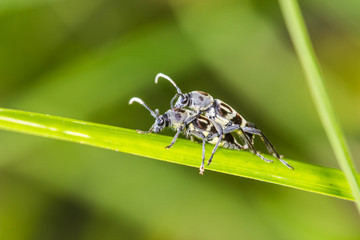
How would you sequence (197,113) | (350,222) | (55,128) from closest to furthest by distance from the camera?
(55,128)
(197,113)
(350,222)

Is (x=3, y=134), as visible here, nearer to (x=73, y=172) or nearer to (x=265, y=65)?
(x=73, y=172)

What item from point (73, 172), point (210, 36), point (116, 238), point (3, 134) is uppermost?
point (3, 134)

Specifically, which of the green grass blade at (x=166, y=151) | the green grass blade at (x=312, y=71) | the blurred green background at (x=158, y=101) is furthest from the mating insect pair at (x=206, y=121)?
the green grass blade at (x=312, y=71)

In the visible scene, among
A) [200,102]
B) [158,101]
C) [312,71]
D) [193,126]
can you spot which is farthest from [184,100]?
[312,71]

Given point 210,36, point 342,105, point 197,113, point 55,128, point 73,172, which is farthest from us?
point 210,36

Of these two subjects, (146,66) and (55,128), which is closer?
(55,128)

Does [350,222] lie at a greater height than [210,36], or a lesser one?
lesser

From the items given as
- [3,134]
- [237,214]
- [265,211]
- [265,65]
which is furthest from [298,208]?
[3,134]
